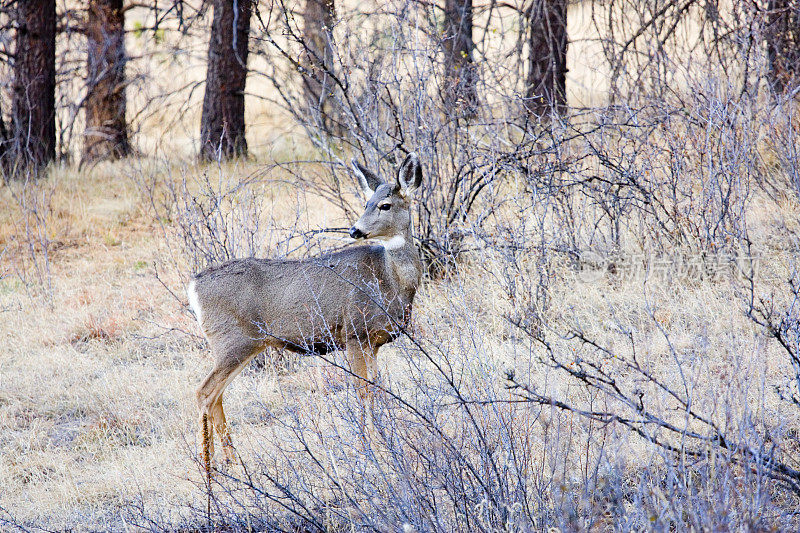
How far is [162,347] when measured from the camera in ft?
24.0

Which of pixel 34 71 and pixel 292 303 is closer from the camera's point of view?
pixel 292 303

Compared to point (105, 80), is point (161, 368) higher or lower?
lower

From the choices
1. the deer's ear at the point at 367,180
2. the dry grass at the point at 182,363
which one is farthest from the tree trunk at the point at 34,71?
the deer's ear at the point at 367,180

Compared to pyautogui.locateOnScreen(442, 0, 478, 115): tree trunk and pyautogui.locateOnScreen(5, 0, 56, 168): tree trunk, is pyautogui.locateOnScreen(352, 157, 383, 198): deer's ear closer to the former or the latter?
pyautogui.locateOnScreen(442, 0, 478, 115): tree trunk

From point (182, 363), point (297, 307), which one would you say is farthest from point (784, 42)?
point (182, 363)

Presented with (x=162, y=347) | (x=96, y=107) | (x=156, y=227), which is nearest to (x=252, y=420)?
(x=162, y=347)

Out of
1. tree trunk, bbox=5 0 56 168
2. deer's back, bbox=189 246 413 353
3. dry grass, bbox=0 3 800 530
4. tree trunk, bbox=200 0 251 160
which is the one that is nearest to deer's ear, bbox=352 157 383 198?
deer's back, bbox=189 246 413 353

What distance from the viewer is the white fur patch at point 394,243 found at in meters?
5.42

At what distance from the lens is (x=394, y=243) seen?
5.43 m

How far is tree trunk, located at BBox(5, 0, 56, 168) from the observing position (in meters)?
12.3

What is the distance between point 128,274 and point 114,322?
1.70 metres

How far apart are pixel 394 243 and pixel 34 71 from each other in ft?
29.5

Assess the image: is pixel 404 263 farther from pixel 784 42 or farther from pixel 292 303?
pixel 784 42

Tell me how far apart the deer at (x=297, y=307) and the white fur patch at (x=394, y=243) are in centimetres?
8
